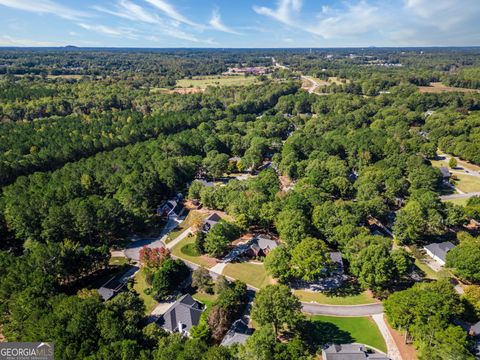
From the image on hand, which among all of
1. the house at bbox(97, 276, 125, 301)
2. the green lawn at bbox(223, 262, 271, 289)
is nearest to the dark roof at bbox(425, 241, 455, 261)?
the green lawn at bbox(223, 262, 271, 289)

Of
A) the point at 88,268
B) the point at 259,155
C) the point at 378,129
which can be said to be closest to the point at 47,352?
the point at 88,268

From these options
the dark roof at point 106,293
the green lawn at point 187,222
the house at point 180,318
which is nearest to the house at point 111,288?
the dark roof at point 106,293

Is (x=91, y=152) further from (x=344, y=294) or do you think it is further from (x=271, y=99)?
(x=271, y=99)

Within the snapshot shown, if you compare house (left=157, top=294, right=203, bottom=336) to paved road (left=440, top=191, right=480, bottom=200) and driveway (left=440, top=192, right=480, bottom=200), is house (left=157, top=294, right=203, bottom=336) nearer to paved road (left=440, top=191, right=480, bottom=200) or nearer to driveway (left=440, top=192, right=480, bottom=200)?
driveway (left=440, top=192, right=480, bottom=200)

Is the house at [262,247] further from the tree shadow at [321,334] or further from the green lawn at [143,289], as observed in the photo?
the green lawn at [143,289]

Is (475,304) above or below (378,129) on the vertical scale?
below

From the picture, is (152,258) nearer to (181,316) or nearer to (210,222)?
(181,316)
